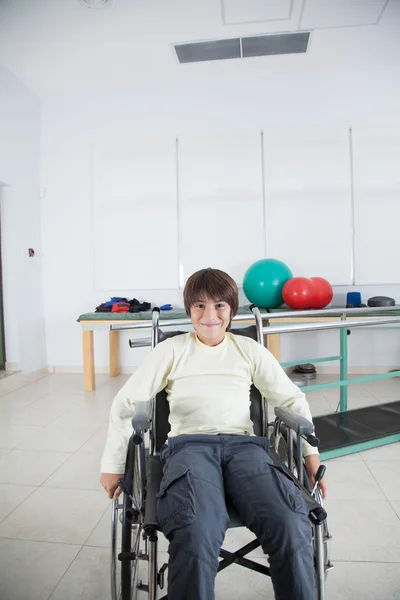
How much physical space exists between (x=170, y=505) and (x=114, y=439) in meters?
0.29

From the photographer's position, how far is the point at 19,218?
4234mm

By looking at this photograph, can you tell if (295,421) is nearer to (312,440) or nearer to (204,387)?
(312,440)

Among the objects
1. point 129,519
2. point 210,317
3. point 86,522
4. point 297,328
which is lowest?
point 86,522

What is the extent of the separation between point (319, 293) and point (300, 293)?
0.18 metres

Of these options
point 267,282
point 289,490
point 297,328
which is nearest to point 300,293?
point 267,282

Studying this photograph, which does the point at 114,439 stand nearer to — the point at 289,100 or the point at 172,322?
the point at 172,322

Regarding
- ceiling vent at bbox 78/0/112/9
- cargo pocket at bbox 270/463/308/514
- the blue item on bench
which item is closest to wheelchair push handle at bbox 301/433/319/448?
cargo pocket at bbox 270/463/308/514

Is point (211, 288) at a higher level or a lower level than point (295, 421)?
higher

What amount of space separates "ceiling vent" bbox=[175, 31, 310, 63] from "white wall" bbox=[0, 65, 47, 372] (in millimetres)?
1682

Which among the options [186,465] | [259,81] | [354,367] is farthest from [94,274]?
[186,465]

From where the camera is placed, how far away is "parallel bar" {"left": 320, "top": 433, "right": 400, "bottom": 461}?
7.38 feet

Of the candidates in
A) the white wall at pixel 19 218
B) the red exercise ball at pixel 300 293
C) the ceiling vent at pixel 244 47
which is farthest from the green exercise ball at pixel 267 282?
the white wall at pixel 19 218

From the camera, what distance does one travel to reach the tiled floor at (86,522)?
1353 millimetres

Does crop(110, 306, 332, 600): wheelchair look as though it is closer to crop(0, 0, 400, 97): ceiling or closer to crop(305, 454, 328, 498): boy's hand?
crop(305, 454, 328, 498): boy's hand
